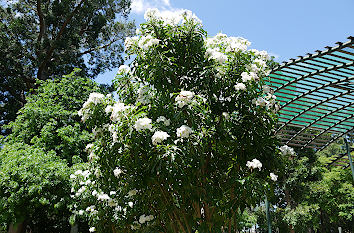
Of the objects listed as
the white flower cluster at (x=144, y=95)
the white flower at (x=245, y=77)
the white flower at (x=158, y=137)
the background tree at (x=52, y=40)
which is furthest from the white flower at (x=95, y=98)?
the background tree at (x=52, y=40)

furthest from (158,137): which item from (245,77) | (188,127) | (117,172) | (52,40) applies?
(52,40)

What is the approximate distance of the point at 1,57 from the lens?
15.6 m

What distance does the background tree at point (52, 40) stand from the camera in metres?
15.9

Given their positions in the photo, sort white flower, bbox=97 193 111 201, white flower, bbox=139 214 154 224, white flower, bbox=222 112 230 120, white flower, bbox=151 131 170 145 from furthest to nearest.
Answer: white flower, bbox=97 193 111 201, white flower, bbox=139 214 154 224, white flower, bbox=222 112 230 120, white flower, bbox=151 131 170 145

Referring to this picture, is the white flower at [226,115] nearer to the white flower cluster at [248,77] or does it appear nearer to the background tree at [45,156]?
the white flower cluster at [248,77]

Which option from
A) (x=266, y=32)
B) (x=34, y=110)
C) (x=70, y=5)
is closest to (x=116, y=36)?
(x=70, y=5)

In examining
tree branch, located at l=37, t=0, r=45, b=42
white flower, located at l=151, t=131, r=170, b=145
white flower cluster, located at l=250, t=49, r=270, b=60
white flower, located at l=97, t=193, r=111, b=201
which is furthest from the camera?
tree branch, located at l=37, t=0, r=45, b=42

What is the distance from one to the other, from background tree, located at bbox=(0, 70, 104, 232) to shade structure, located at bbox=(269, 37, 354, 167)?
6.28 metres

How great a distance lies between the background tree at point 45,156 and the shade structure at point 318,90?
628 centimetres

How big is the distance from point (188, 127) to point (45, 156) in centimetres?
683

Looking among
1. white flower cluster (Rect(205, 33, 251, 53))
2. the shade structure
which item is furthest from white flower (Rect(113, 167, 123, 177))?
the shade structure

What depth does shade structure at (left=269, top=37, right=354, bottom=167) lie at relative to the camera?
30.6 feet

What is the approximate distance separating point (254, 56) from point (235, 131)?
1171 millimetres

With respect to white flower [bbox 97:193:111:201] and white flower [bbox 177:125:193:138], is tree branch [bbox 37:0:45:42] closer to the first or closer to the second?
white flower [bbox 97:193:111:201]
